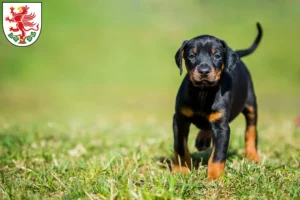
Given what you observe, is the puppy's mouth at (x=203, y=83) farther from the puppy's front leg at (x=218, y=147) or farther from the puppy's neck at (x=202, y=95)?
the puppy's front leg at (x=218, y=147)

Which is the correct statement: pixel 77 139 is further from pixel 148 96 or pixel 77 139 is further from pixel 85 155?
pixel 148 96

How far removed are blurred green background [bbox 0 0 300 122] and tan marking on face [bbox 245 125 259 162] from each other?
7897mm

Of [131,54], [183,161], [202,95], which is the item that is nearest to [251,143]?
[183,161]

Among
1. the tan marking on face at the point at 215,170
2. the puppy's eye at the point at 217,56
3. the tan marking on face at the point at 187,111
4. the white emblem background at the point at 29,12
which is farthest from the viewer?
the white emblem background at the point at 29,12

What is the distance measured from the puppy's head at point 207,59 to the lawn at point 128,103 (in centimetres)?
80

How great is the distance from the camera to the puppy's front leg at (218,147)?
4.31 metres

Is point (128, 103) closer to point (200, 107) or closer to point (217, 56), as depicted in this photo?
point (200, 107)

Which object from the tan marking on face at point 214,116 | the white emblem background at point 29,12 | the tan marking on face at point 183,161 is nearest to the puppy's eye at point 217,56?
the tan marking on face at point 214,116

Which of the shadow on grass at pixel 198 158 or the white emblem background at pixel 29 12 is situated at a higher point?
the white emblem background at pixel 29 12

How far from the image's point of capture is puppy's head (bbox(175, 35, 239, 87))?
440 centimetres

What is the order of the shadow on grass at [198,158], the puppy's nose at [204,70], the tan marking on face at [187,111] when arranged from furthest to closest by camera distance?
the shadow on grass at [198,158] → the tan marking on face at [187,111] → the puppy's nose at [204,70]

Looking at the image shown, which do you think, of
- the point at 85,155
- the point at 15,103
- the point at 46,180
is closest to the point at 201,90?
the point at 46,180

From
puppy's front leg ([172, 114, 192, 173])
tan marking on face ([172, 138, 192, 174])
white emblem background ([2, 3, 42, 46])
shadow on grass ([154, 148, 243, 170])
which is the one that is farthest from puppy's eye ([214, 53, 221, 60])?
white emblem background ([2, 3, 42, 46])

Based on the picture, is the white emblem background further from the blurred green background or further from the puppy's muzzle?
the blurred green background
